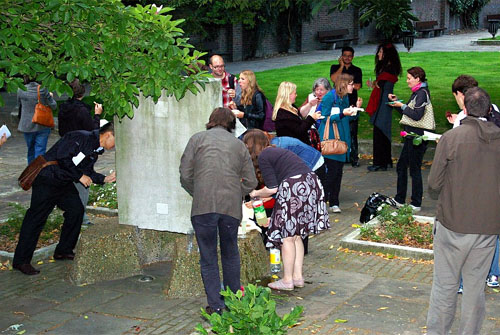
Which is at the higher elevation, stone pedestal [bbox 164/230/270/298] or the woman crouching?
the woman crouching

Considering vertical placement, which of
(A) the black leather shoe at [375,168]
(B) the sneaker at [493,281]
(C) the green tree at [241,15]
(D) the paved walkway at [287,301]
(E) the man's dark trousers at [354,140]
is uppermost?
(C) the green tree at [241,15]

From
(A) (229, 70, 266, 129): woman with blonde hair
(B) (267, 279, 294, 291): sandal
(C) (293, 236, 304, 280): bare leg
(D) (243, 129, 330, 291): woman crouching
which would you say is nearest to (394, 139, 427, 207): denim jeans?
(A) (229, 70, 266, 129): woman with blonde hair

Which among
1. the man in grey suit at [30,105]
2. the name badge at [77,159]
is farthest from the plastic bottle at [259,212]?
the man in grey suit at [30,105]

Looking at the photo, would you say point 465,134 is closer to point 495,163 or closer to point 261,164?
point 495,163

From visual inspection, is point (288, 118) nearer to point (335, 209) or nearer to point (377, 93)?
point (335, 209)

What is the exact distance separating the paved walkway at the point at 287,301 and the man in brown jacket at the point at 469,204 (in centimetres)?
86

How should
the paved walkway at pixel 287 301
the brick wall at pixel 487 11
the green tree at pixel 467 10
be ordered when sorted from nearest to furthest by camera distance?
the paved walkway at pixel 287 301 → the green tree at pixel 467 10 → the brick wall at pixel 487 11

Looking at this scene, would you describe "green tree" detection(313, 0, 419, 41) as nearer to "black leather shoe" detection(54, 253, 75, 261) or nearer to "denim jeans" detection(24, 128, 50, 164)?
"denim jeans" detection(24, 128, 50, 164)

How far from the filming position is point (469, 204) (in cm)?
592

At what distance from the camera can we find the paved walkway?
6980mm

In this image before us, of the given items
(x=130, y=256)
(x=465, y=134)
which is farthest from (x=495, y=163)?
(x=130, y=256)

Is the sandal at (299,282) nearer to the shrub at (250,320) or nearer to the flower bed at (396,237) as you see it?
the flower bed at (396,237)

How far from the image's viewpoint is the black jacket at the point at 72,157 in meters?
8.44

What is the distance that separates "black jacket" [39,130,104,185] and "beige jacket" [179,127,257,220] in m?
1.87
